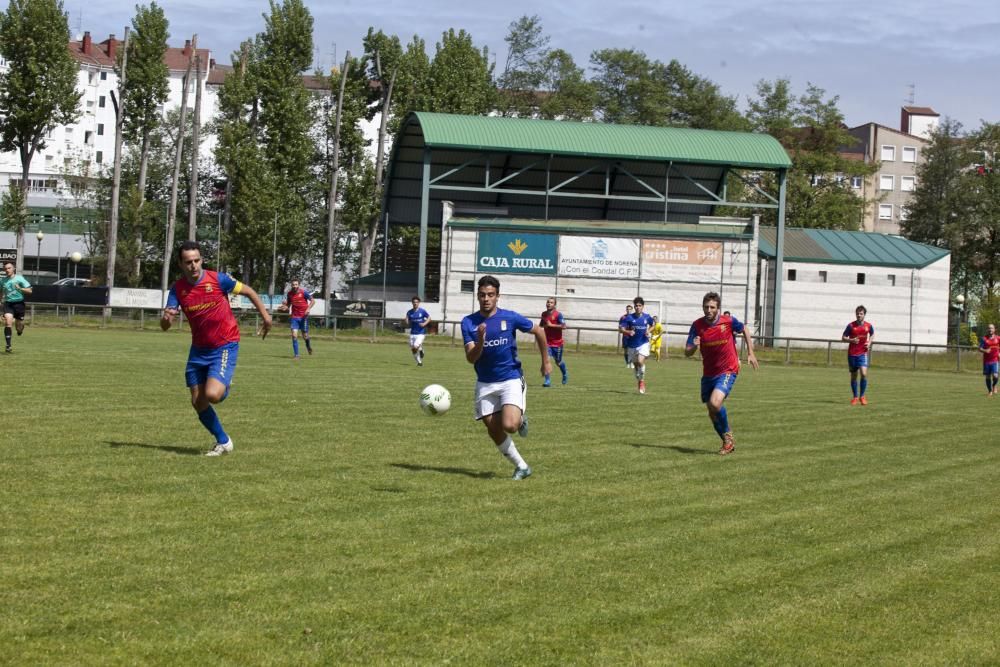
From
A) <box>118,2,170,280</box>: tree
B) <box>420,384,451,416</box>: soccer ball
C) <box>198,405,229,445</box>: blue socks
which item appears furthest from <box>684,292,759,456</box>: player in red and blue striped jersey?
<box>118,2,170,280</box>: tree

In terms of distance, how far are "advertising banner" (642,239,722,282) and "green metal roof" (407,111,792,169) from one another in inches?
183

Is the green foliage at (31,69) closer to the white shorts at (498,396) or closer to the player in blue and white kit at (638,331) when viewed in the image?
the player in blue and white kit at (638,331)

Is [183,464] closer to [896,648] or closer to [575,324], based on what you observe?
[896,648]

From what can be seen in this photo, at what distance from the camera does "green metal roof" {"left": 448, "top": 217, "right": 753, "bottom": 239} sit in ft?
176

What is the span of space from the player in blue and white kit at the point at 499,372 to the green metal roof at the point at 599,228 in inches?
1670

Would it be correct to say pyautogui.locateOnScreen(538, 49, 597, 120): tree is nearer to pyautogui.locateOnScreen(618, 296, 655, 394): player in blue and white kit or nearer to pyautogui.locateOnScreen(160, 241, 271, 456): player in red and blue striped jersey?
pyautogui.locateOnScreen(618, 296, 655, 394): player in blue and white kit

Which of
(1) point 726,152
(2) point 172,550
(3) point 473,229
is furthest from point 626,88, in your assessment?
(2) point 172,550

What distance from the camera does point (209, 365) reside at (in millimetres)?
11938

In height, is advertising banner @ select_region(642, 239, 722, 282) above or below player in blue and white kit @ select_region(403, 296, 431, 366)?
above

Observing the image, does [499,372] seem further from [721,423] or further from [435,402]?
[721,423]

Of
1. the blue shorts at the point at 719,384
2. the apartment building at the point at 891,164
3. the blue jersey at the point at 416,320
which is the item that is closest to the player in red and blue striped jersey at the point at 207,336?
the blue shorts at the point at 719,384

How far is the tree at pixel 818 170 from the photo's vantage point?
8156 cm

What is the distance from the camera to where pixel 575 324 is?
5244 cm

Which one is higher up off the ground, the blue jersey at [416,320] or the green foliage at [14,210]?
the green foliage at [14,210]
